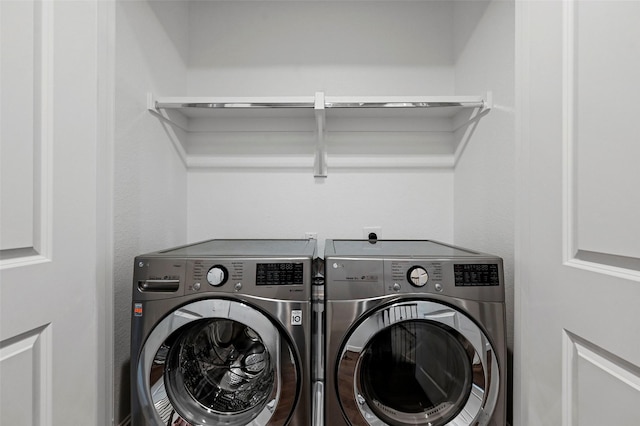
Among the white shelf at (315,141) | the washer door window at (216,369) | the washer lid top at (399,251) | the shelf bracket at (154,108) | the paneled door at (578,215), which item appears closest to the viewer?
the paneled door at (578,215)

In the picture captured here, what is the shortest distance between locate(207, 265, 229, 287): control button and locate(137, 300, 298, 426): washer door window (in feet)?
0.22

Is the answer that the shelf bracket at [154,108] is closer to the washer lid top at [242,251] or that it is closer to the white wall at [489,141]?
the washer lid top at [242,251]

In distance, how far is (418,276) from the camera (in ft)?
3.65

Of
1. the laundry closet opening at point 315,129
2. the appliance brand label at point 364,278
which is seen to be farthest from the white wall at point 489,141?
the appliance brand label at point 364,278

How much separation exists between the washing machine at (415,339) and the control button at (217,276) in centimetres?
37

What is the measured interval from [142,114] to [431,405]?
170 cm

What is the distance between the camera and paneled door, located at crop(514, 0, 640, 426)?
691 millimetres

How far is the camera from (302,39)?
1877mm

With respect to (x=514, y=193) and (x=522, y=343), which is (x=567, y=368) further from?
(x=514, y=193)

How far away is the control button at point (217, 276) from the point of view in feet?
3.61

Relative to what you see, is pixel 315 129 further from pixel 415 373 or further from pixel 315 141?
pixel 415 373

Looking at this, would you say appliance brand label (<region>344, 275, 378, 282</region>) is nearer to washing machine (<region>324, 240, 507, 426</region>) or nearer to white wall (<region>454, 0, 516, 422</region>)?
washing machine (<region>324, 240, 507, 426</region>)

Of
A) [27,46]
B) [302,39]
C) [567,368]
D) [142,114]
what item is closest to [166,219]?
[142,114]

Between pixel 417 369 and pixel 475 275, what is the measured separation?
413mm
